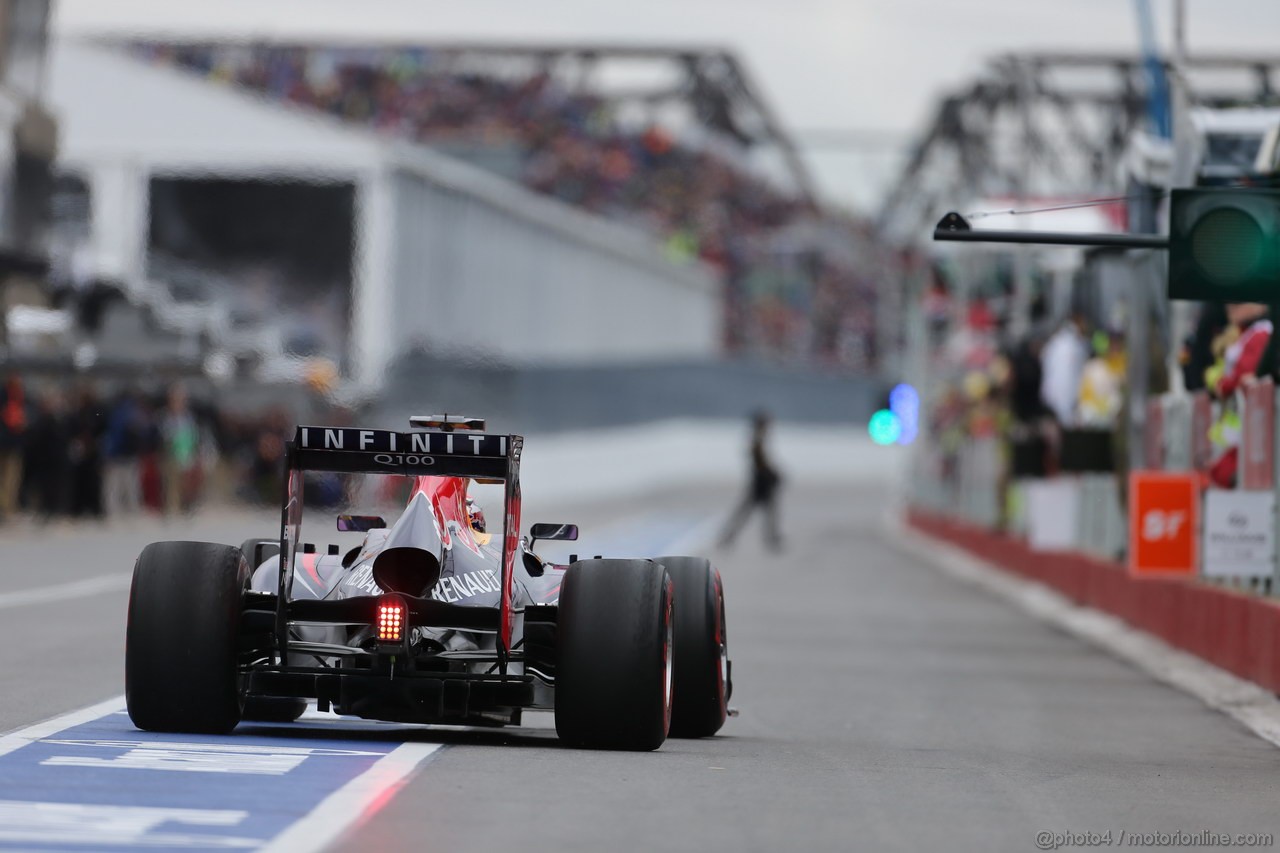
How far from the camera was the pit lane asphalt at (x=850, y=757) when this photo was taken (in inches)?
342

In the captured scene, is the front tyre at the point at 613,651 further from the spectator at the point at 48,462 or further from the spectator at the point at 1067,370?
the spectator at the point at 48,462

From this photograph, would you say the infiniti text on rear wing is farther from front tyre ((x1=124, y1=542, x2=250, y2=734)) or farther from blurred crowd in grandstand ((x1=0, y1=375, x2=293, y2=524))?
blurred crowd in grandstand ((x1=0, y1=375, x2=293, y2=524))

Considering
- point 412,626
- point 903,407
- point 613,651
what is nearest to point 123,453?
point 903,407

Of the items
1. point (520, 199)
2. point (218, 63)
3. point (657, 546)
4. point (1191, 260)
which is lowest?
point (657, 546)

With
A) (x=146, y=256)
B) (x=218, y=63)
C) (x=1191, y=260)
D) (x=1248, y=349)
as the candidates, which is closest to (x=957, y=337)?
(x=146, y=256)

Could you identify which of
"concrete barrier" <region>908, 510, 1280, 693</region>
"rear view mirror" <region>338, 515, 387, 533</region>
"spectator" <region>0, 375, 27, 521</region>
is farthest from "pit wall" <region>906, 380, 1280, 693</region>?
"spectator" <region>0, 375, 27, 521</region>

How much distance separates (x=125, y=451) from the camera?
38.9 metres

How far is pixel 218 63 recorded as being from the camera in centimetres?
8612

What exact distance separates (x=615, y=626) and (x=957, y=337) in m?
37.2

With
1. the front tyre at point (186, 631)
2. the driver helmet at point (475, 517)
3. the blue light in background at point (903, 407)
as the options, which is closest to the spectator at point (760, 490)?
the blue light in background at point (903, 407)

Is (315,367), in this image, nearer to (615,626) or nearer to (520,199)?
(520,199)

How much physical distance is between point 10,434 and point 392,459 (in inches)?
955

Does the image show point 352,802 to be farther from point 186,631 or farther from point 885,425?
point 885,425

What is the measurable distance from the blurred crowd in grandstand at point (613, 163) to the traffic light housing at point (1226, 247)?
213ft
